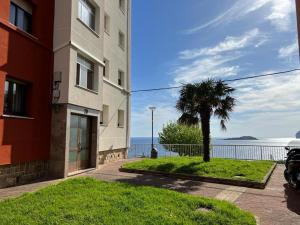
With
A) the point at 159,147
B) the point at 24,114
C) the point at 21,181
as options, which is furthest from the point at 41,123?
the point at 159,147

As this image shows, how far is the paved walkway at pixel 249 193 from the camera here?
252 inches

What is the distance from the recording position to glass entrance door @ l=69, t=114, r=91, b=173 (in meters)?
12.0

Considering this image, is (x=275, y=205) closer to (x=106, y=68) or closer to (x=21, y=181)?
(x=21, y=181)

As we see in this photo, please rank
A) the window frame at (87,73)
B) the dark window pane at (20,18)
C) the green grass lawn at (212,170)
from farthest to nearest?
the window frame at (87,73)
the green grass lawn at (212,170)
the dark window pane at (20,18)

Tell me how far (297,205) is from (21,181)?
8956 millimetres

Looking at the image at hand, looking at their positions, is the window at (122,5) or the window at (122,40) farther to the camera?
the window at (122,5)

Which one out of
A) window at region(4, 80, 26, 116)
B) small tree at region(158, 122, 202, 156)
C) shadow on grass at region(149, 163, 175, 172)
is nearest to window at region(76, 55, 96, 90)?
window at region(4, 80, 26, 116)

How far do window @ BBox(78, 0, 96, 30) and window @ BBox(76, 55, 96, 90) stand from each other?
6.21 feet

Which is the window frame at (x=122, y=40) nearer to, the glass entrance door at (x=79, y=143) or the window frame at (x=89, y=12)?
the window frame at (x=89, y=12)

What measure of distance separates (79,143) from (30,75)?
4026 millimetres

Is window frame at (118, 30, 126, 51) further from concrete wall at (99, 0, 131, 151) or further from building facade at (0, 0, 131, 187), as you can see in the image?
building facade at (0, 0, 131, 187)

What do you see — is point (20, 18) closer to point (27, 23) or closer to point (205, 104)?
point (27, 23)

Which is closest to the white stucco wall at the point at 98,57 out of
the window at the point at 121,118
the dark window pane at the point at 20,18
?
the window at the point at 121,118

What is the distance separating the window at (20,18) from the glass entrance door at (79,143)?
13.3 ft
